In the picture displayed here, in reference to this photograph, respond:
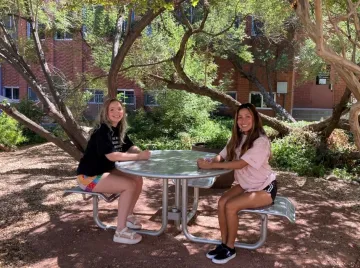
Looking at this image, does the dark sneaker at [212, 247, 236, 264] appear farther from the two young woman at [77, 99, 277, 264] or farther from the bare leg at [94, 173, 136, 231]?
the bare leg at [94, 173, 136, 231]

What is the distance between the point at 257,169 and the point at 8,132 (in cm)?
1168

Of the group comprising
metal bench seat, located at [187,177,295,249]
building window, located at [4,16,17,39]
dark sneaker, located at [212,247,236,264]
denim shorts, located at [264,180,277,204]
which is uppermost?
building window, located at [4,16,17,39]

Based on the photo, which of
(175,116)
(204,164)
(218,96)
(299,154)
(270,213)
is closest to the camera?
(270,213)

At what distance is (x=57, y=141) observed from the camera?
775cm

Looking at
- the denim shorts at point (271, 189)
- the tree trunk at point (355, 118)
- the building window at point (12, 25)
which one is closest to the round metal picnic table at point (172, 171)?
the denim shorts at point (271, 189)

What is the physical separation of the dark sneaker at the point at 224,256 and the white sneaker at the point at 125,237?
89 cm

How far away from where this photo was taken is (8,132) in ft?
44.8

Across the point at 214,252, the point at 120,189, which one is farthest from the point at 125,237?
the point at 214,252

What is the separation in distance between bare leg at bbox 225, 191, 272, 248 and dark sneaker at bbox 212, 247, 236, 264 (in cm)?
5

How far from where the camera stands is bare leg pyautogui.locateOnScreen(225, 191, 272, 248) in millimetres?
3744

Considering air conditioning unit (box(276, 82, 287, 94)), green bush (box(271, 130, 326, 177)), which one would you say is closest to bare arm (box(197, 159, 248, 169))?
green bush (box(271, 130, 326, 177))

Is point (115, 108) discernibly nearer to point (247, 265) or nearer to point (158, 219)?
point (158, 219)

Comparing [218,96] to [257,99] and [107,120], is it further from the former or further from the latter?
[257,99]

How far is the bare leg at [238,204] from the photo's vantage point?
12.3 ft
